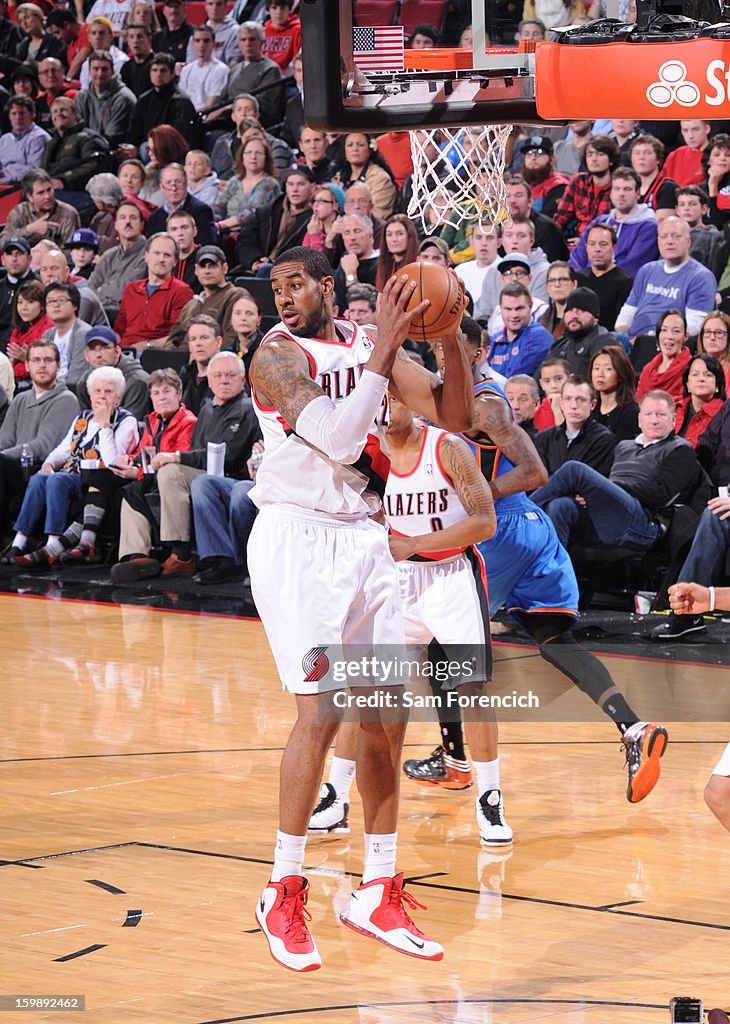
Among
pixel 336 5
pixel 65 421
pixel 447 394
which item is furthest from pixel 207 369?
pixel 447 394

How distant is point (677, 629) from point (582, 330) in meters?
2.39

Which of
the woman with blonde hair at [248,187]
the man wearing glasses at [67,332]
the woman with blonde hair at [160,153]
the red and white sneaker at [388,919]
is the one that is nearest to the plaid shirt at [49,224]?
the woman with blonde hair at [160,153]

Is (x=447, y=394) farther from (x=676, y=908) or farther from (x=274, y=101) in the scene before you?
(x=274, y=101)

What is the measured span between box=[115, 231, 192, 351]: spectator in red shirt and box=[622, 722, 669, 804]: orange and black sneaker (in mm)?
8072

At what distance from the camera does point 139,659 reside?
→ 30.8ft

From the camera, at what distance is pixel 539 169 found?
43.1 feet

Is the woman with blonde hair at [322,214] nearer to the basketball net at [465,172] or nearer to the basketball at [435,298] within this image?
the basketball net at [465,172]

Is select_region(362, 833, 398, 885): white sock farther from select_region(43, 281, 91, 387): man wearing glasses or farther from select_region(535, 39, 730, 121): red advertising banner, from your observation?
select_region(43, 281, 91, 387): man wearing glasses

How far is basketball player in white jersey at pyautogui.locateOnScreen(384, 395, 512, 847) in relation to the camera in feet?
20.5

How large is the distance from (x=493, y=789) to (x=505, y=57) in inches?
107

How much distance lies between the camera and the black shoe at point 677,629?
30.3ft

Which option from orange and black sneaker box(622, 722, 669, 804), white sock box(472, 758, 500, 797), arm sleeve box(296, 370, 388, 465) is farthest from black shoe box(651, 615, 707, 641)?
arm sleeve box(296, 370, 388, 465)

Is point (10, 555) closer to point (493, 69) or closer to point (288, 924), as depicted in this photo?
point (493, 69)

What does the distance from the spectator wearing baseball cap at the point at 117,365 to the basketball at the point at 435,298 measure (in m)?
8.06
